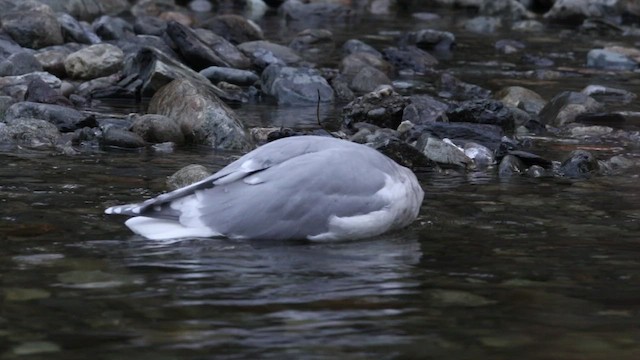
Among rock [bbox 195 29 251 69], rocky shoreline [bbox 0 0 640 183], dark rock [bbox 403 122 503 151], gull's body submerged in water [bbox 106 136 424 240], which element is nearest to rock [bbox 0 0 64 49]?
rocky shoreline [bbox 0 0 640 183]

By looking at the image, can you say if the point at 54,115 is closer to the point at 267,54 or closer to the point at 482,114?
the point at 482,114

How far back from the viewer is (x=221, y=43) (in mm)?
13492

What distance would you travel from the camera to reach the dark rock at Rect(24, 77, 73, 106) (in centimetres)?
982

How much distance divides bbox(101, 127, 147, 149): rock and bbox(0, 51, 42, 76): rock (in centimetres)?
280

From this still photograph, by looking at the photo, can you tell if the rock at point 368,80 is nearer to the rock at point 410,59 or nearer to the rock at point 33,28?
the rock at point 410,59

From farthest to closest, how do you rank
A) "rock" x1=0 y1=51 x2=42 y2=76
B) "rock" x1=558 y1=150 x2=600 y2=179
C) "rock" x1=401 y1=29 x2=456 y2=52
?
"rock" x1=401 y1=29 x2=456 y2=52
"rock" x1=0 y1=51 x2=42 y2=76
"rock" x1=558 y1=150 x2=600 y2=179

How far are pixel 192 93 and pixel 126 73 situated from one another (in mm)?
2329

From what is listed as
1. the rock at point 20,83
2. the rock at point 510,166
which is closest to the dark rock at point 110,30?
the rock at point 20,83

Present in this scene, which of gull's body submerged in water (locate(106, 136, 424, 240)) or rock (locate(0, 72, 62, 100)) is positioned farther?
rock (locate(0, 72, 62, 100))

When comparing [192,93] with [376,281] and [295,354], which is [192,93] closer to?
[376,281]

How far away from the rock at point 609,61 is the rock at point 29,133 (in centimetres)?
815

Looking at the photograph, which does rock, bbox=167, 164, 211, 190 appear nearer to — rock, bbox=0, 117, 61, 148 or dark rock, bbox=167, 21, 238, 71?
rock, bbox=0, 117, 61, 148

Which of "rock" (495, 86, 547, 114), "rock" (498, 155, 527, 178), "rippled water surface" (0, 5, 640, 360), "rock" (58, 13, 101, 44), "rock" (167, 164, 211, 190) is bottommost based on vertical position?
"rock" (495, 86, 547, 114)

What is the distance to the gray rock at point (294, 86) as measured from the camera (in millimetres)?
11375
